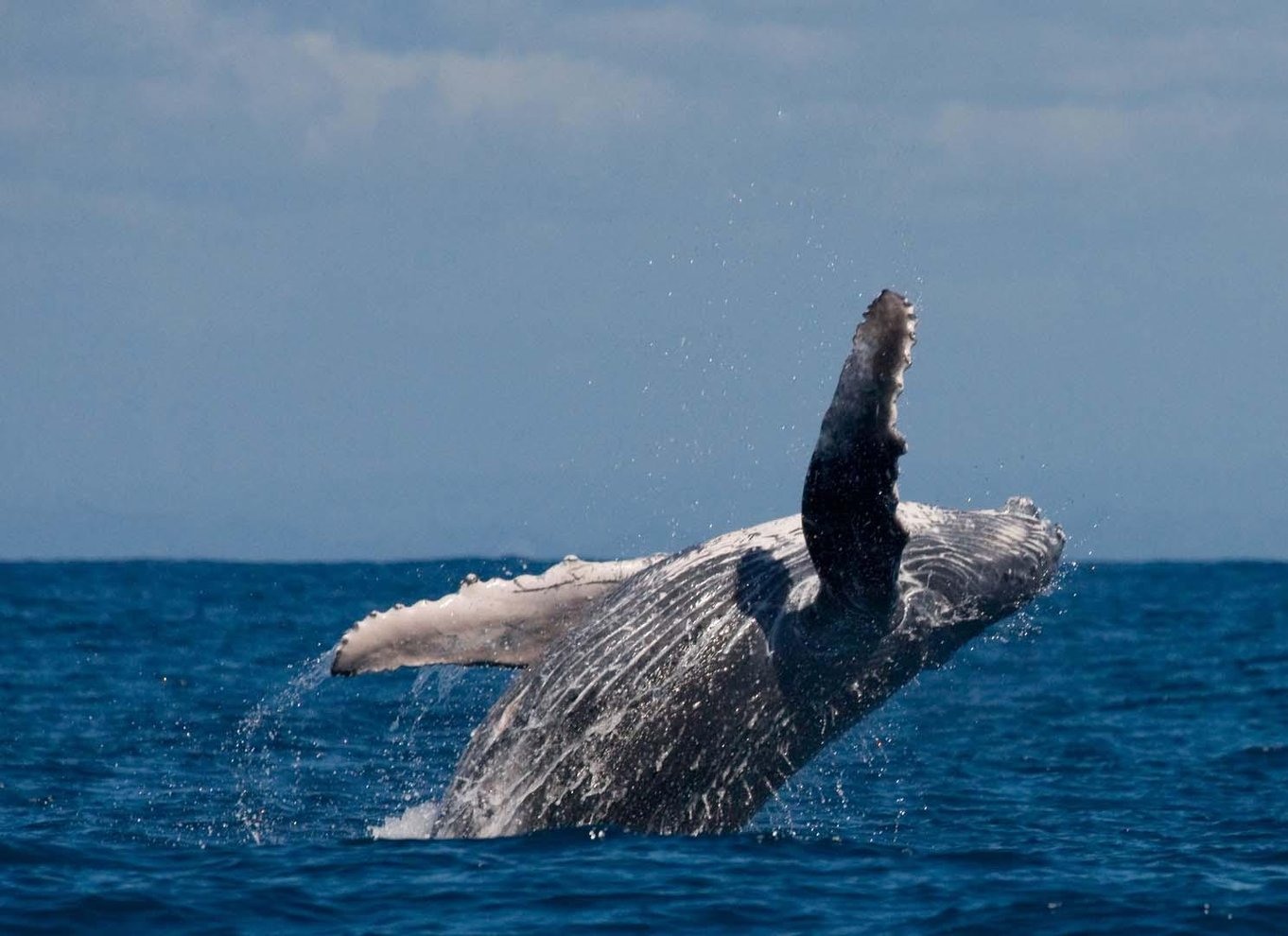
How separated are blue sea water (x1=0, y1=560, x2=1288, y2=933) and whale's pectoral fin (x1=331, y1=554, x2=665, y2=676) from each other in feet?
1.90

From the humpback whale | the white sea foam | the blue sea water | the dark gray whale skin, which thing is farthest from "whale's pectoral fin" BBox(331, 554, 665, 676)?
the white sea foam

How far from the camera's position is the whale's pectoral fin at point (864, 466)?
10.2 meters

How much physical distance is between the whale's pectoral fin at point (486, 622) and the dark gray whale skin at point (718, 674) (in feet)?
0.54

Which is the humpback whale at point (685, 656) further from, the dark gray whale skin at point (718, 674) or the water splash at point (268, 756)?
the water splash at point (268, 756)

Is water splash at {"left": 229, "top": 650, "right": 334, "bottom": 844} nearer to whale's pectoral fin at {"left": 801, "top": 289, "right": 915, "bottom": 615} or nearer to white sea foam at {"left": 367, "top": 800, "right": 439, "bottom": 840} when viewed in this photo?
white sea foam at {"left": 367, "top": 800, "right": 439, "bottom": 840}

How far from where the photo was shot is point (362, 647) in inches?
486

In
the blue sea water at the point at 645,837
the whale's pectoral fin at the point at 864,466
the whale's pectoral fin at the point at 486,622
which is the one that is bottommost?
the blue sea water at the point at 645,837

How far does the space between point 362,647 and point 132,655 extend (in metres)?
21.8

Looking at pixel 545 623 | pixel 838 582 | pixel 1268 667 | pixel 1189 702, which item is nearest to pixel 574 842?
pixel 545 623

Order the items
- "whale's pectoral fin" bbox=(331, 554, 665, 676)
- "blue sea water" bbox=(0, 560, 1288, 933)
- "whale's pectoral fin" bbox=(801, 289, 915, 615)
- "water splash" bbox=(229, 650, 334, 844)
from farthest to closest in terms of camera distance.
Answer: "water splash" bbox=(229, 650, 334, 844)
"whale's pectoral fin" bbox=(331, 554, 665, 676)
"blue sea water" bbox=(0, 560, 1288, 933)
"whale's pectoral fin" bbox=(801, 289, 915, 615)

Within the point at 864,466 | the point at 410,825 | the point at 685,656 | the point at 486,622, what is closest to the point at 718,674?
the point at 685,656

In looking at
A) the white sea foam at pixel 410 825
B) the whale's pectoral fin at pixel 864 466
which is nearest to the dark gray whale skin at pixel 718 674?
the white sea foam at pixel 410 825

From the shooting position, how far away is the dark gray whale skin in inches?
476

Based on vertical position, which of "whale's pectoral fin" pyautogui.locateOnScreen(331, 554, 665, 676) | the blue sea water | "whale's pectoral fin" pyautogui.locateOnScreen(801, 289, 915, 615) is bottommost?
the blue sea water
